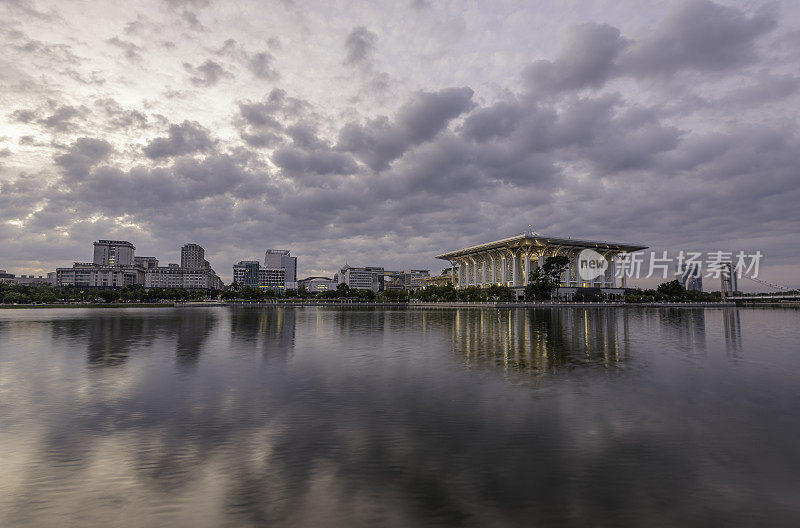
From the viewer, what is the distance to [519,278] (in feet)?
536

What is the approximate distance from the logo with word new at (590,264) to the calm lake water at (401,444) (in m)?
163

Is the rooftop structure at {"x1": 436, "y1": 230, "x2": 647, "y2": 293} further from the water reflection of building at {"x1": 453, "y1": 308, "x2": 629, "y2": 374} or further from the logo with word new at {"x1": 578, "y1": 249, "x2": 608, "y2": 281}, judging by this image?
the water reflection of building at {"x1": 453, "y1": 308, "x2": 629, "y2": 374}

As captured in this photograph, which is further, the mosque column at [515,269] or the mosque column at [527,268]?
the mosque column at [515,269]

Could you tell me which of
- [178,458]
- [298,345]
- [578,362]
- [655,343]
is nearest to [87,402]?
[178,458]

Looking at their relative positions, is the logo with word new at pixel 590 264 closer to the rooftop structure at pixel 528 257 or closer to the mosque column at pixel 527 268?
the rooftop structure at pixel 528 257

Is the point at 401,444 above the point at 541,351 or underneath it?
above

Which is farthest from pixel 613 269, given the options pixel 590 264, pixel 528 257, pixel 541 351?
pixel 541 351

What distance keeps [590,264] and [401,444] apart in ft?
601

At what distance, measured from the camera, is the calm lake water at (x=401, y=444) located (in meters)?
6.73

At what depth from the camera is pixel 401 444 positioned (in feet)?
31.7

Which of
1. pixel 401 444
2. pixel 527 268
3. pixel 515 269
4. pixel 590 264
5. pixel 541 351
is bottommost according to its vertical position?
pixel 541 351

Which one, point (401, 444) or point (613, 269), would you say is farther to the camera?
point (613, 269)

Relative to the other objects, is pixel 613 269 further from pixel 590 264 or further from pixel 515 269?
pixel 515 269

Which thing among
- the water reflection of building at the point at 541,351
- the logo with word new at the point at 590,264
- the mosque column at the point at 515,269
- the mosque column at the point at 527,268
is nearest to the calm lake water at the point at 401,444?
the water reflection of building at the point at 541,351
